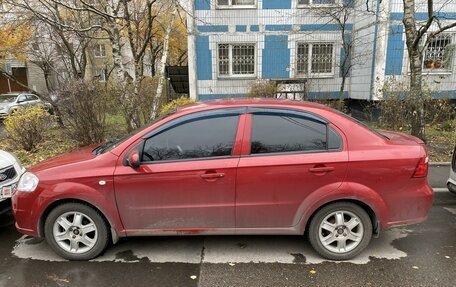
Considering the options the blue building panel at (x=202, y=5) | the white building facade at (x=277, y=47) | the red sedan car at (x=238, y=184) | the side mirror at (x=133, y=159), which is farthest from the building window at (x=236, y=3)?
the side mirror at (x=133, y=159)

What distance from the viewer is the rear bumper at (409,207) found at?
3.31m

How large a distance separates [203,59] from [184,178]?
37.3 ft

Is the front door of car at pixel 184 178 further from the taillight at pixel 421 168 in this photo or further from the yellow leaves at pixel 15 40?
the yellow leaves at pixel 15 40

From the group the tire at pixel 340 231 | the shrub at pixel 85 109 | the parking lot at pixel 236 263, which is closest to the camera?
the parking lot at pixel 236 263

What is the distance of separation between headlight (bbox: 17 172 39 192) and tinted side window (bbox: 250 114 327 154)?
88.0 inches

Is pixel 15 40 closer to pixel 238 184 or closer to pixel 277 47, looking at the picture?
pixel 277 47

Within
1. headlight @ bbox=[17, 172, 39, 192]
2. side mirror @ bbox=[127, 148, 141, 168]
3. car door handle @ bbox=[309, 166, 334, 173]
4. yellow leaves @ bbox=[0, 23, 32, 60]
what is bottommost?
headlight @ bbox=[17, 172, 39, 192]

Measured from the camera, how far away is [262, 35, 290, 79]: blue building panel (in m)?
13.9

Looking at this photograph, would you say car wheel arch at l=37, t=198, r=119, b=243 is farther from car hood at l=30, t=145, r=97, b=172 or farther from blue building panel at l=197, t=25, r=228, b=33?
blue building panel at l=197, t=25, r=228, b=33

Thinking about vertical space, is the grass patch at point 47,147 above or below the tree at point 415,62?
below

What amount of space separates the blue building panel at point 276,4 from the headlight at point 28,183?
40.7 feet

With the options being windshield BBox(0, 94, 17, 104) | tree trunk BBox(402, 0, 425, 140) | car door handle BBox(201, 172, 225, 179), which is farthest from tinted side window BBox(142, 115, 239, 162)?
windshield BBox(0, 94, 17, 104)

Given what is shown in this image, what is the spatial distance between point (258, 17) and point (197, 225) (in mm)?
12138

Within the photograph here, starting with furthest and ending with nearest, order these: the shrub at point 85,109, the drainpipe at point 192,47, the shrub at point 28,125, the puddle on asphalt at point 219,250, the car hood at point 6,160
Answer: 1. the drainpipe at point 192,47
2. the shrub at point 28,125
3. the shrub at point 85,109
4. the car hood at point 6,160
5. the puddle on asphalt at point 219,250
